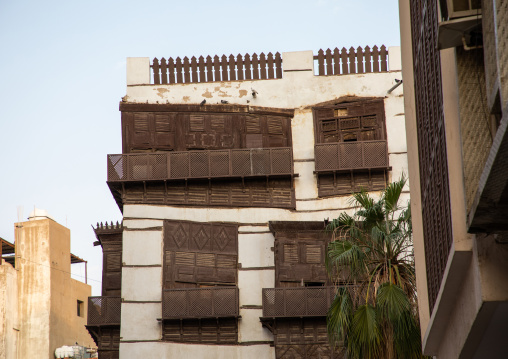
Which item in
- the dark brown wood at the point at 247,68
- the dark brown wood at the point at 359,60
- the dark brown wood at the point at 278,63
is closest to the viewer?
the dark brown wood at the point at 359,60

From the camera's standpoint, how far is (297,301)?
97.0 ft

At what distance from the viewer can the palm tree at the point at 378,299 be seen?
60.6 feet

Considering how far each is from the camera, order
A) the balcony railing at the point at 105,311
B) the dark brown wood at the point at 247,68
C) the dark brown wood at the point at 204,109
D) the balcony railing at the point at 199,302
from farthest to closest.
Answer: the dark brown wood at the point at 247,68 → the dark brown wood at the point at 204,109 → the balcony railing at the point at 105,311 → the balcony railing at the point at 199,302

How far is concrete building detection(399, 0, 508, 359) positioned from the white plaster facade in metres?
17.1

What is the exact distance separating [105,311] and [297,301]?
700cm

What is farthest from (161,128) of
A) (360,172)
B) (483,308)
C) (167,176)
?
(483,308)

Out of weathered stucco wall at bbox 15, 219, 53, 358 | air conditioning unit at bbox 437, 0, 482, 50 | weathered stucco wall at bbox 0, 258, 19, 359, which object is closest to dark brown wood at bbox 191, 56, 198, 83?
weathered stucco wall at bbox 0, 258, 19, 359

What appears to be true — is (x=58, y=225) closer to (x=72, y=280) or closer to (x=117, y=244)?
(x=72, y=280)

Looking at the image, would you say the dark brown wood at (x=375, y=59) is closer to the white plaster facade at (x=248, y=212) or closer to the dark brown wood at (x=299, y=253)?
the white plaster facade at (x=248, y=212)

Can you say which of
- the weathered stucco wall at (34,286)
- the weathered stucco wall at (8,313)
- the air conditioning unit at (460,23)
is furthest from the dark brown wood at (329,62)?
the weathered stucco wall at (34,286)

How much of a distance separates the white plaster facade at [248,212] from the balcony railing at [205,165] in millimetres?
811

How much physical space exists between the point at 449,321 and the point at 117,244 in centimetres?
2240

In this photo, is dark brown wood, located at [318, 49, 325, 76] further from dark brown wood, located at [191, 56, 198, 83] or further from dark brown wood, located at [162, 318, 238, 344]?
dark brown wood, located at [162, 318, 238, 344]

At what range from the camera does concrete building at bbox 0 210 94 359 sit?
49.4m
